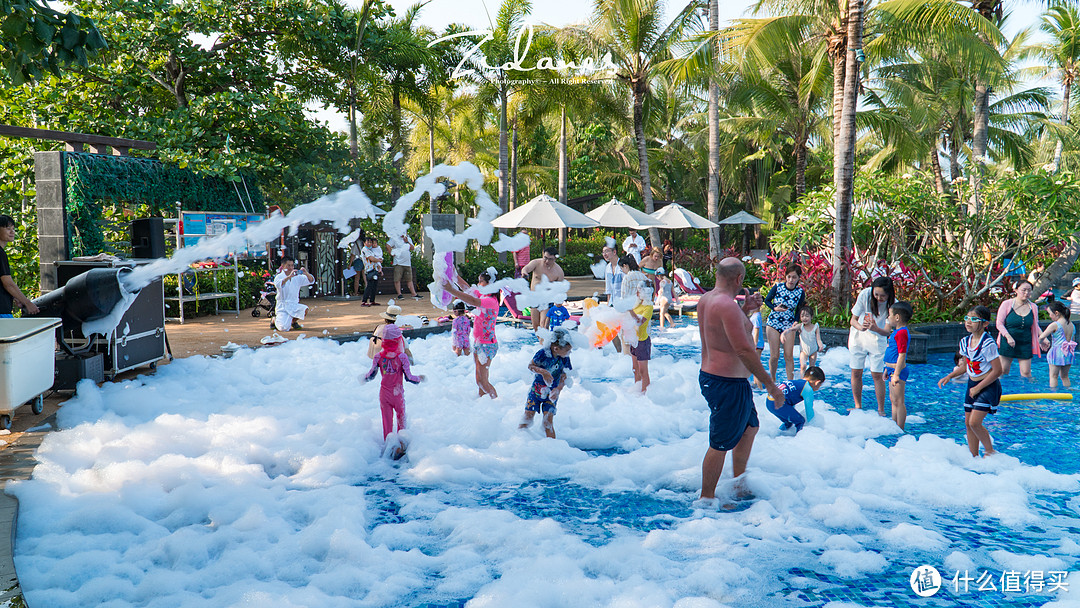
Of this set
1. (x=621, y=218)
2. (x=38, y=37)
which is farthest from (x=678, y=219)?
(x=38, y=37)

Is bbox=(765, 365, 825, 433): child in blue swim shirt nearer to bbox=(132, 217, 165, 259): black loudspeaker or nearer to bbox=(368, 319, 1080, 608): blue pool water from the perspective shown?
bbox=(368, 319, 1080, 608): blue pool water

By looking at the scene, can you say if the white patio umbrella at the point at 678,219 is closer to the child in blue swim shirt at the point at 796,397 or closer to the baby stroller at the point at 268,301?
the baby stroller at the point at 268,301

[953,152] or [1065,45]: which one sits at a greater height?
[1065,45]

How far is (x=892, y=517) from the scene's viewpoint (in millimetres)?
6055

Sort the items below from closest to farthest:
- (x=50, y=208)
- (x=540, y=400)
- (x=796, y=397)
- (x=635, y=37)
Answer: (x=540, y=400) < (x=796, y=397) < (x=50, y=208) < (x=635, y=37)

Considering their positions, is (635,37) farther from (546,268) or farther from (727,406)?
(727,406)

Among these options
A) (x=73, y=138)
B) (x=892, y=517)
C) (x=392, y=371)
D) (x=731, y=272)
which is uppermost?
(x=73, y=138)

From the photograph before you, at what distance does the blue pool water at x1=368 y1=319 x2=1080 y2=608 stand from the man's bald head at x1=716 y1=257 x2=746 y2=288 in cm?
186

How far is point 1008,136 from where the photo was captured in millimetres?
29734

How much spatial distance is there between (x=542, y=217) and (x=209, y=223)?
788 centimetres

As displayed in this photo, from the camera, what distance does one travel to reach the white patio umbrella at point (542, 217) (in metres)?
19.5

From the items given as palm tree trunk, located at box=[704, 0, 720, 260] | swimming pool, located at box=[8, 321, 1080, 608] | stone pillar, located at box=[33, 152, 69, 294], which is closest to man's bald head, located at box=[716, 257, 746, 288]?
swimming pool, located at box=[8, 321, 1080, 608]

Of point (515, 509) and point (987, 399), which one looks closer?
point (515, 509)

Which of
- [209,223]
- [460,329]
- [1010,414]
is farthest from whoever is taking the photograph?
[209,223]
